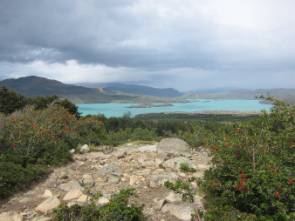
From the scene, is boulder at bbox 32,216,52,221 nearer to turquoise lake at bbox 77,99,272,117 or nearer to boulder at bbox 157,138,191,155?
boulder at bbox 157,138,191,155

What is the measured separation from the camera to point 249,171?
15.1 feet

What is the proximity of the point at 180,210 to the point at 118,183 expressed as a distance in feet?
5.71

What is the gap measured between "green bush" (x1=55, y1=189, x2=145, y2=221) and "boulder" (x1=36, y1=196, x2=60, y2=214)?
0.48 m

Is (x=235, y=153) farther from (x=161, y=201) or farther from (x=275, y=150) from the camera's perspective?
(x=161, y=201)

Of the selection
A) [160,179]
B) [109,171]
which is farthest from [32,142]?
[160,179]

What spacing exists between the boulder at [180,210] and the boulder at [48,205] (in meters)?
1.74

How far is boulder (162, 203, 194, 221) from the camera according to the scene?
178 inches

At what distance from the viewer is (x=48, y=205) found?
16.2ft

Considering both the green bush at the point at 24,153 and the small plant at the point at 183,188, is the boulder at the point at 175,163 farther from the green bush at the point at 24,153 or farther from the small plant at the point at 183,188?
the green bush at the point at 24,153

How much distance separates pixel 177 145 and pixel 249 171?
4.32 metres

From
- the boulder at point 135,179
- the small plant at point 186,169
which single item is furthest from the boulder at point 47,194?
the small plant at point 186,169

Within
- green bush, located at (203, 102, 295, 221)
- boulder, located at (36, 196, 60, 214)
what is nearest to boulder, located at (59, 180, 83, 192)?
boulder, located at (36, 196, 60, 214)

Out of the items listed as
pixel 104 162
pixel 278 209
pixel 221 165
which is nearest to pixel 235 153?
pixel 221 165

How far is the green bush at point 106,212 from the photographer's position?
416 cm
